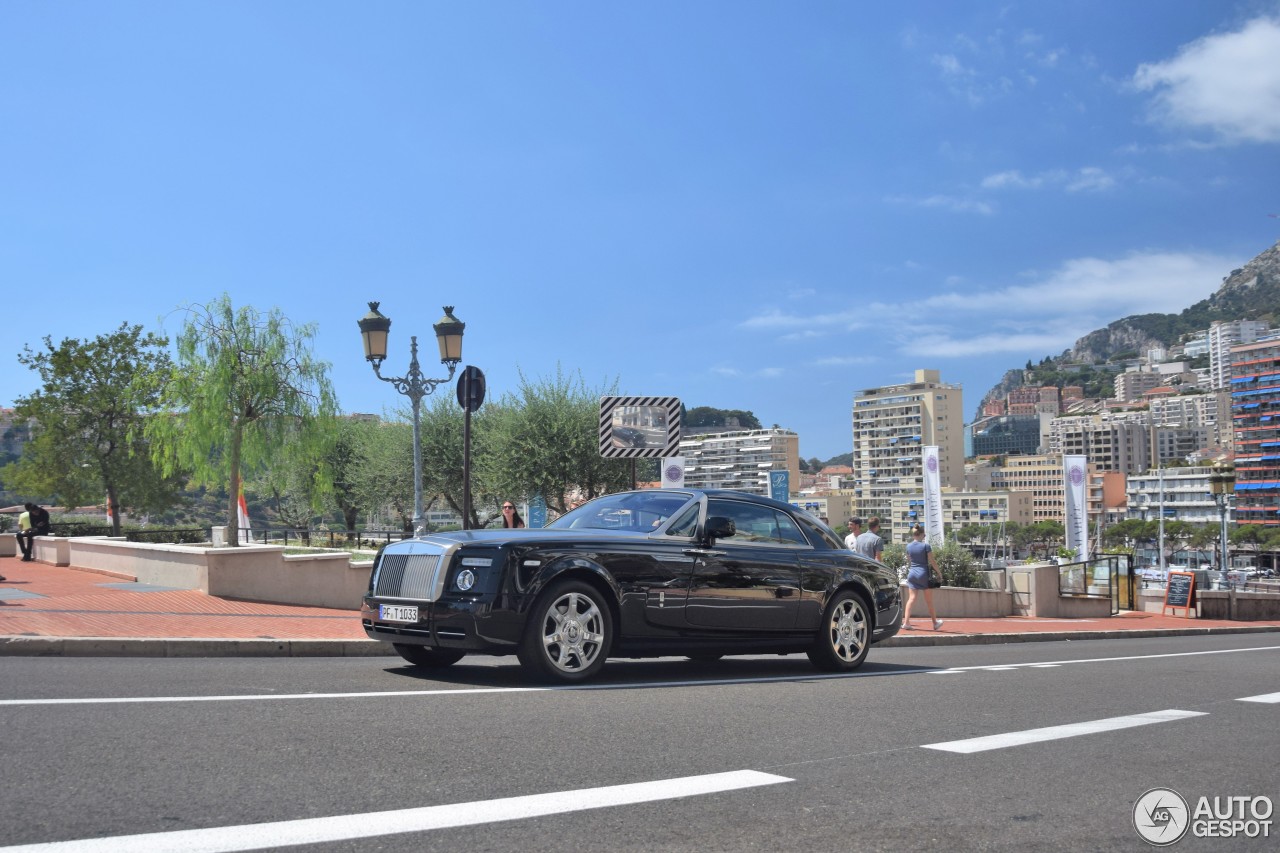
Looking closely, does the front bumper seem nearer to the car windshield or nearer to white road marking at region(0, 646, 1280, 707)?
white road marking at region(0, 646, 1280, 707)

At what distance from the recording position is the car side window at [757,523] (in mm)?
9867

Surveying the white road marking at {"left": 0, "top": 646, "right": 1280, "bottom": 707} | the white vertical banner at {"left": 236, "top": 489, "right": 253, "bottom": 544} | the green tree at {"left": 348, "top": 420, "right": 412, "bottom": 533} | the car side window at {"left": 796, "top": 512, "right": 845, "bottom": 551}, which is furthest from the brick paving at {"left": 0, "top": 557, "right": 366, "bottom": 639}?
the green tree at {"left": 348, "top": 420, "right": 412, "bottom": 533}

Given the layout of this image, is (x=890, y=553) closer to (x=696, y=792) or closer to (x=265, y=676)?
(x=265, y=676)

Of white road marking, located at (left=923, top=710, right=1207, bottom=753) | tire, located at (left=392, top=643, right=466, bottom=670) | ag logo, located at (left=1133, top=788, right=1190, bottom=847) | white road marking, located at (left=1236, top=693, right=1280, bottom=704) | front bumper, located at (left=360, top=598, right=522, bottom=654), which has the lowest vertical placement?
white road marking, located at (left=1236, top=693, right=1280, bottom=704)

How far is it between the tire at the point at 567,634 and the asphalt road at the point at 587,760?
0.88 feet

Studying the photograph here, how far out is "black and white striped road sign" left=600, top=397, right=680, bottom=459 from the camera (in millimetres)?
17891

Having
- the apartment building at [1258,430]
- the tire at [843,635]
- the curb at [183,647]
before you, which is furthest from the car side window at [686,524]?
the apartment building at [1258,430]

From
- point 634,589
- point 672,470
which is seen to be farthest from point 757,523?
point 672,470

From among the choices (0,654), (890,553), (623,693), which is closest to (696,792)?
(623,693)

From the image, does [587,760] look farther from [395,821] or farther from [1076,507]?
[1076,507]

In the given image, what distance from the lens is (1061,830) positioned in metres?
4.32

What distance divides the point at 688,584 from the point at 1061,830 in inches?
193

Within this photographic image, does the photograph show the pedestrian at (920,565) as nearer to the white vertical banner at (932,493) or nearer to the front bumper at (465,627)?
the front bumper at (465,627)

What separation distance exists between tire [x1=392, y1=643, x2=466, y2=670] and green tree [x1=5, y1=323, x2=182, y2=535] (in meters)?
37.5
